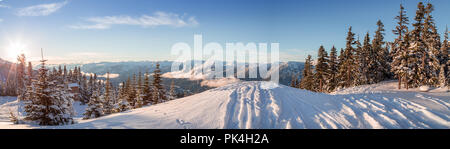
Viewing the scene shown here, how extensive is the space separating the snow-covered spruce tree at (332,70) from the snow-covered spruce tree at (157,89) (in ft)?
105

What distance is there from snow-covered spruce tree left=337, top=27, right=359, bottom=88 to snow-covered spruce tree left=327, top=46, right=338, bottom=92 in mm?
882

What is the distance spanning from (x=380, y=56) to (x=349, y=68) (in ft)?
22.3

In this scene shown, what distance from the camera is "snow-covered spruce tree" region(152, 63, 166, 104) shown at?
103 ft

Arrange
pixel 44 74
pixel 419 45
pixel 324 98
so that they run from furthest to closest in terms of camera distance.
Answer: pixel 419 45
pixel 44 74
pixel 324 98

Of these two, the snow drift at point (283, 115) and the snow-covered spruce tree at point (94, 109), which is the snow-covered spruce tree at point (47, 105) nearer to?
the snow drift at point (283, 115)

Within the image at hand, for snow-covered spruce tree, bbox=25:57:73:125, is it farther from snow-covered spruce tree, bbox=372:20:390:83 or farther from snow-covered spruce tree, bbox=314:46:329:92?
snow-covered spruce tree, bbox=372:20:390:83

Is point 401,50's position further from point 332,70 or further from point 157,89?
point 157,89
